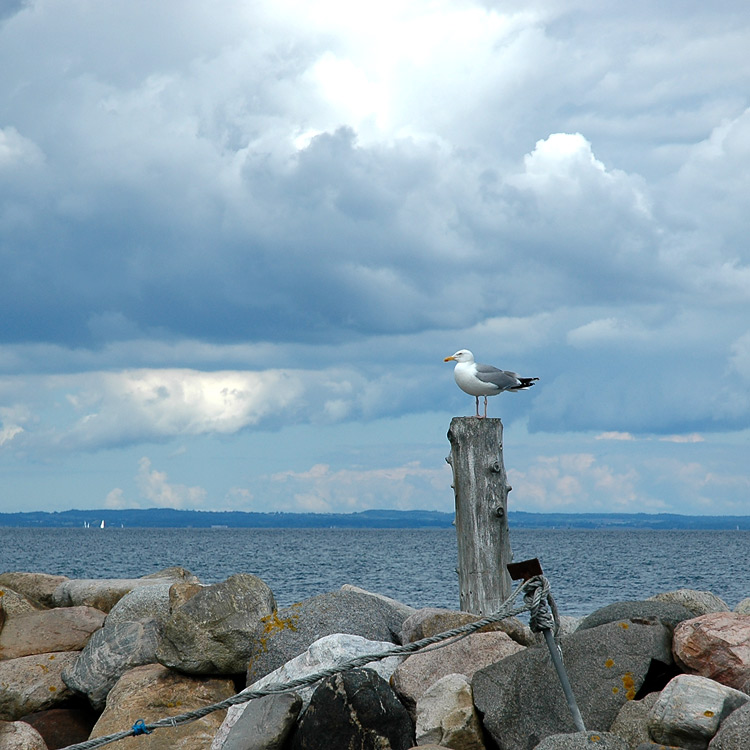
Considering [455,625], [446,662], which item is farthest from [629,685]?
[455,625]

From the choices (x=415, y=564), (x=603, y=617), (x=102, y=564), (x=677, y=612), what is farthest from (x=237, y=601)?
(x=102, y=564)

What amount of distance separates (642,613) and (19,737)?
657cm

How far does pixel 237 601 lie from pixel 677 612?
187 inches

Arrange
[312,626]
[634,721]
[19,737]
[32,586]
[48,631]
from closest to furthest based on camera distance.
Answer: [634,721] < [19,737] < [312,626] < [48,631] < [32,586]

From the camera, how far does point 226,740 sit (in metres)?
8.49

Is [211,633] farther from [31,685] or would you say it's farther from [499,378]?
[499,378]

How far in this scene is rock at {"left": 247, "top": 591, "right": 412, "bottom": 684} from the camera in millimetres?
10422

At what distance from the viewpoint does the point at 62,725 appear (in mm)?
11453

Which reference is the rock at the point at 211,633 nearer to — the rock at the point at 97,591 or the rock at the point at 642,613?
the rock at the point at 97,591

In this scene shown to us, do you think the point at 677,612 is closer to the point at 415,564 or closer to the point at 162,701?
the point at 162,701

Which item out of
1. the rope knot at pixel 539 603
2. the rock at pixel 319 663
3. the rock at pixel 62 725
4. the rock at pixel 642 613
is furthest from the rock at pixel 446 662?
the rock at pixel 62 725

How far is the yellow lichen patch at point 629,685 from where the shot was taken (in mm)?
8008

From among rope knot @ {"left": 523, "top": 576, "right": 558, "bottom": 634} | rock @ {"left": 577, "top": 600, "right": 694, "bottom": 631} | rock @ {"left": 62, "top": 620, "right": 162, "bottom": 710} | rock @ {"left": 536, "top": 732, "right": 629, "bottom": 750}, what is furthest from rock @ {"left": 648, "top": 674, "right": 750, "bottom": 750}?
rock @ {"left": 62, "top": 620, "right": 162, "bottom": 710}

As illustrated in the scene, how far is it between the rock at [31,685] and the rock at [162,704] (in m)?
1.58
